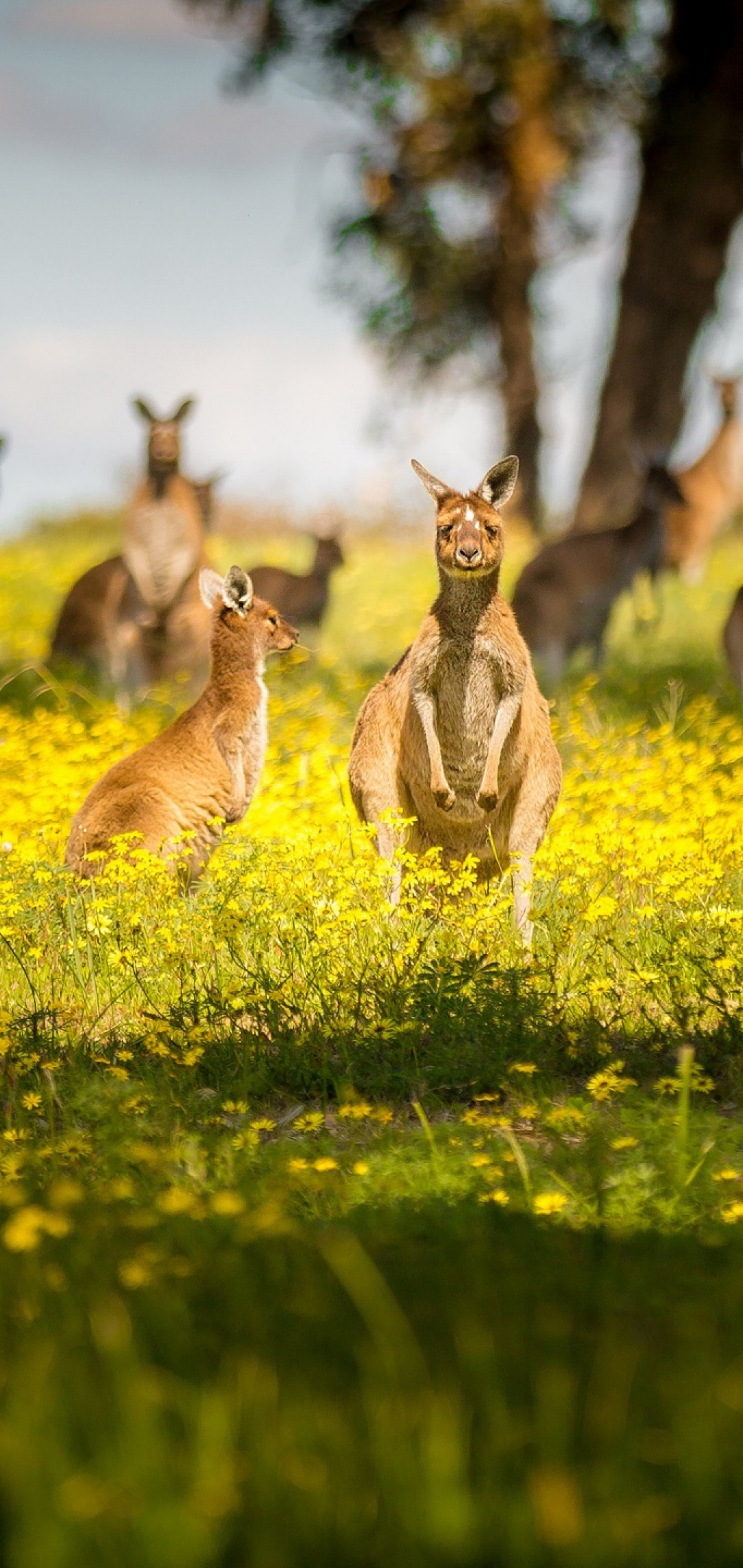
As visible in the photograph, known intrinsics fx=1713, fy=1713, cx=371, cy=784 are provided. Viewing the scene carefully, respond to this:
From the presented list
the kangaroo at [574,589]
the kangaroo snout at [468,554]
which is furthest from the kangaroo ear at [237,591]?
the kangaroo at [574,589]

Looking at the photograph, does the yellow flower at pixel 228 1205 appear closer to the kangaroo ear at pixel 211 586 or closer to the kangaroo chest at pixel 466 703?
the kangaroo chest at pixel 466 703

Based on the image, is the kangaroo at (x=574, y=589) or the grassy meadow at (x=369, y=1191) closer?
the grassy meadow at (x=369, y=1191)

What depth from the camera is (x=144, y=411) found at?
1105cm

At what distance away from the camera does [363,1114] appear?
409 centimetres

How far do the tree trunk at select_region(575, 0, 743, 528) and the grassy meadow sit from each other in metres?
10.7

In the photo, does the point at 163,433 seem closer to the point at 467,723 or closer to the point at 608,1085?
the point at 467,723

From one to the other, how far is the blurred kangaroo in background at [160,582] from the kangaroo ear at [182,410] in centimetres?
1

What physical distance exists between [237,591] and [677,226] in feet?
39.6

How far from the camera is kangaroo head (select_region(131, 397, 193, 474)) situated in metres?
11.0

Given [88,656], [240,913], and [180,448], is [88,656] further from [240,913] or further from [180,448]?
[240,913]

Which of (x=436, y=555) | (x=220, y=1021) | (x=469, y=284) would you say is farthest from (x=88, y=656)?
(x=469, y=284)

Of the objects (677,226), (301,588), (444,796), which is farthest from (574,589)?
(677,226)

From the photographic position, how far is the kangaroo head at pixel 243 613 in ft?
24.1

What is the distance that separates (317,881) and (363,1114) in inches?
78.9
